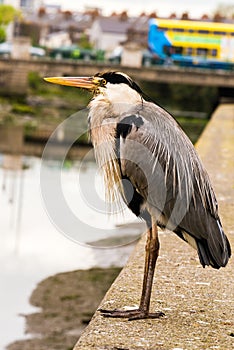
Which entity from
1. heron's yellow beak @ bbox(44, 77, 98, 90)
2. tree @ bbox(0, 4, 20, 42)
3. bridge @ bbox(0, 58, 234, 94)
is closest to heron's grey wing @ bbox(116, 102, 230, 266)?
heron's yellow beak @ bbox(44, 77, 98, 90)

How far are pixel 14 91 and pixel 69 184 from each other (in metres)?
27.7

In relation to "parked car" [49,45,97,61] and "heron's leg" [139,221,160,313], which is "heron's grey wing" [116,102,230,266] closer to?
"heron's leg" [139,221,160,313]

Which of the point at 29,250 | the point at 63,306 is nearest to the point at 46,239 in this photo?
the point at 29,250

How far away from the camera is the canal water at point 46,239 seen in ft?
37.4

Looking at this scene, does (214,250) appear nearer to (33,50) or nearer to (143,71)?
(143,71)

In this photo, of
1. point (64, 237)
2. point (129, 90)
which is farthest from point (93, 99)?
point (64, 237)

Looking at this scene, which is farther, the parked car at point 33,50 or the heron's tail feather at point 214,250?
the parked car at point 33,50

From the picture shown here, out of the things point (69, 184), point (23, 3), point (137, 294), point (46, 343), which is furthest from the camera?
point (23, 3)

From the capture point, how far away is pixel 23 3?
523 ft

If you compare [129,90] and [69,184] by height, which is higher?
[129,90]

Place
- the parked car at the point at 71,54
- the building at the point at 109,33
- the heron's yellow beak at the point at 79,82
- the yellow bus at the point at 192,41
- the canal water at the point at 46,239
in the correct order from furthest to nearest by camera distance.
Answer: the building at the point at 109,33
the yellow bus at the point at 192,41
the parked car at the point at 71,54
the canal water at the point at 46,239
the heron's yellow beak at the point at 79,82

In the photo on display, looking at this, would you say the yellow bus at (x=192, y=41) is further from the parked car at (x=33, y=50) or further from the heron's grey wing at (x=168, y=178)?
the heron's grey wing at (x=168, y=178)

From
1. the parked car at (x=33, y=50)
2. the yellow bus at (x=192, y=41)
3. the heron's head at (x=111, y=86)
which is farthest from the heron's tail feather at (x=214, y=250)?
the parked car at (x=33, y=50)

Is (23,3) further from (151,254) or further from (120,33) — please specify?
(151,254)
